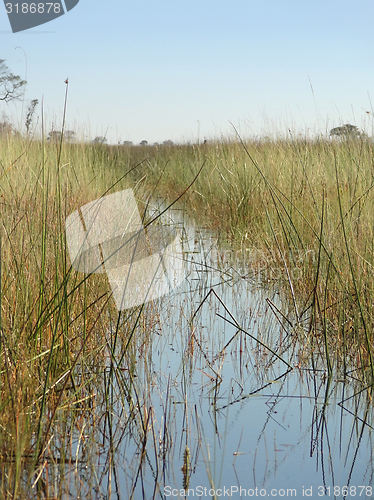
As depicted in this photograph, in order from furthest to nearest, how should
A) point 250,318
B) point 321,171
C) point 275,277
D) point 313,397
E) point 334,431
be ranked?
point 321,171 → point 275,277 → point 250,318 → point 313,397 → point 334,431

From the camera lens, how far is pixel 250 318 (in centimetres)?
246

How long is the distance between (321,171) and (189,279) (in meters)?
1.34

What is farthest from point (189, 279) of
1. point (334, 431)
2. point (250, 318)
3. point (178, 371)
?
point (334, 431)

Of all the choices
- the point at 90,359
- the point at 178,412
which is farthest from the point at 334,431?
the point at 90,359

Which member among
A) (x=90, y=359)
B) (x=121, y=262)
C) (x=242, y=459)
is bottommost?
(x=242, y=459)

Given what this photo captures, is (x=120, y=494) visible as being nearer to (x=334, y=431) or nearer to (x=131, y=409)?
(x=131, y=409)

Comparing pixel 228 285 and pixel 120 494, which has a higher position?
pixel 228 285

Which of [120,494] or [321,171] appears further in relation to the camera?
[321,171]

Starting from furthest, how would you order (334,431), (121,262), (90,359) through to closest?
1. (121,262)
2. (90,359)
3. (334,431)

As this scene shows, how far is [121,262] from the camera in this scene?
2.83m

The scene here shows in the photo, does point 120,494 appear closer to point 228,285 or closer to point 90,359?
point 90,359

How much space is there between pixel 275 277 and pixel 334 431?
1.60 meters

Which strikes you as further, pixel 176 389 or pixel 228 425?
pixel 176 389

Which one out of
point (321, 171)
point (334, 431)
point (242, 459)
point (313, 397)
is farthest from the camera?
point (321, 171)
